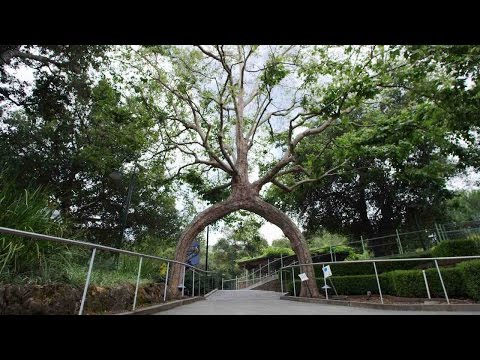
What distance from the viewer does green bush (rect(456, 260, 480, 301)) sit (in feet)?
22.9

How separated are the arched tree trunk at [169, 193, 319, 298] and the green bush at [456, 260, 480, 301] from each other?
13.9 ft

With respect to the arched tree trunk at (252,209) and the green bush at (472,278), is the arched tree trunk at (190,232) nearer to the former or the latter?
the arched tree trunk at (252,209)

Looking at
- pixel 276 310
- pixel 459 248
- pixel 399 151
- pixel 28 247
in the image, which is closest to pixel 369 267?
pixel 459 248

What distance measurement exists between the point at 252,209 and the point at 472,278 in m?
6.84

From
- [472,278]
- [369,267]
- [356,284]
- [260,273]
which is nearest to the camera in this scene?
[472,278]

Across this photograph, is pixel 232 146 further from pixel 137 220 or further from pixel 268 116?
pixel 137 220

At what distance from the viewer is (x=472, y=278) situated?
7.07 m

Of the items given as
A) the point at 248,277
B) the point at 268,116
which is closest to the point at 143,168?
the point at 268,116

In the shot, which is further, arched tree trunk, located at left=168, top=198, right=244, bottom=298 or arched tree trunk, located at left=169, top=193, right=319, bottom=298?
arched tree trunk, located at left=169, top=193, right=319, bottom=298

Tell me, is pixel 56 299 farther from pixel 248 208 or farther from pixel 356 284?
pixel 356 284

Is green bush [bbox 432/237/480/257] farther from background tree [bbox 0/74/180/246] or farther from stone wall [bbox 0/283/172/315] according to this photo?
background tree [bbox 0/74/180/246]

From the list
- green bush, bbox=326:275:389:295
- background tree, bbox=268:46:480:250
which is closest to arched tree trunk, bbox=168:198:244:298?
background tree, bbox=268:46:480:250
